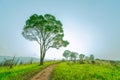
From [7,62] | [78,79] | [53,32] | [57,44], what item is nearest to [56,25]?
[53,32]

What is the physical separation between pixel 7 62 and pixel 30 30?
18798 millimetres

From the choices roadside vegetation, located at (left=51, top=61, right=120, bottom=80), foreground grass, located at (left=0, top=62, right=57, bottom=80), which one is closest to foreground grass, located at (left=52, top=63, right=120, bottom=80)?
roadside vegetation, located at (left=51, top=61, right=120, bottom=80)

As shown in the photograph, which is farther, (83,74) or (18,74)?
(18,74)

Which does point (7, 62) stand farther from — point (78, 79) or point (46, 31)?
point (78, 79)

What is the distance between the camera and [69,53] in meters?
181

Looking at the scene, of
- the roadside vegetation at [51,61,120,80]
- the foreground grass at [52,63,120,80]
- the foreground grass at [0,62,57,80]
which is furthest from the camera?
the foreground grass at [0,62,57,80]

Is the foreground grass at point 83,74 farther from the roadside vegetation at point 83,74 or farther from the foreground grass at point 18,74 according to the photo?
the foreground grass at point 18,74

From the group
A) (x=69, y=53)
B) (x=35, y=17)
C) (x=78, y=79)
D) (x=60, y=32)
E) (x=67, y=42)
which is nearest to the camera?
(x=78, y=79)

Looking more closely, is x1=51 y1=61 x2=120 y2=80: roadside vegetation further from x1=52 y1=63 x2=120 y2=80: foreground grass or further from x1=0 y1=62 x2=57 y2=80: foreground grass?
x1=0 y1=62 x2=57 y2=80: foreground grass

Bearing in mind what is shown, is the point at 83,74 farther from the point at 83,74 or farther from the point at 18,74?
the point at 18,74

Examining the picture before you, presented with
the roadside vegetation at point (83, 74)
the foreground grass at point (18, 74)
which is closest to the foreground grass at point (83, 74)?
the roadside vegetation at point (83, 74)

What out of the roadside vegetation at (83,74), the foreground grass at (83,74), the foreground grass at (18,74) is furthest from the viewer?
the foreground grass at (18,74)

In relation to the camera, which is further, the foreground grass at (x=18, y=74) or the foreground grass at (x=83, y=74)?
the foreground grass at (x=18, y=74)

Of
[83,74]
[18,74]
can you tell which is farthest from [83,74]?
[18,74]
